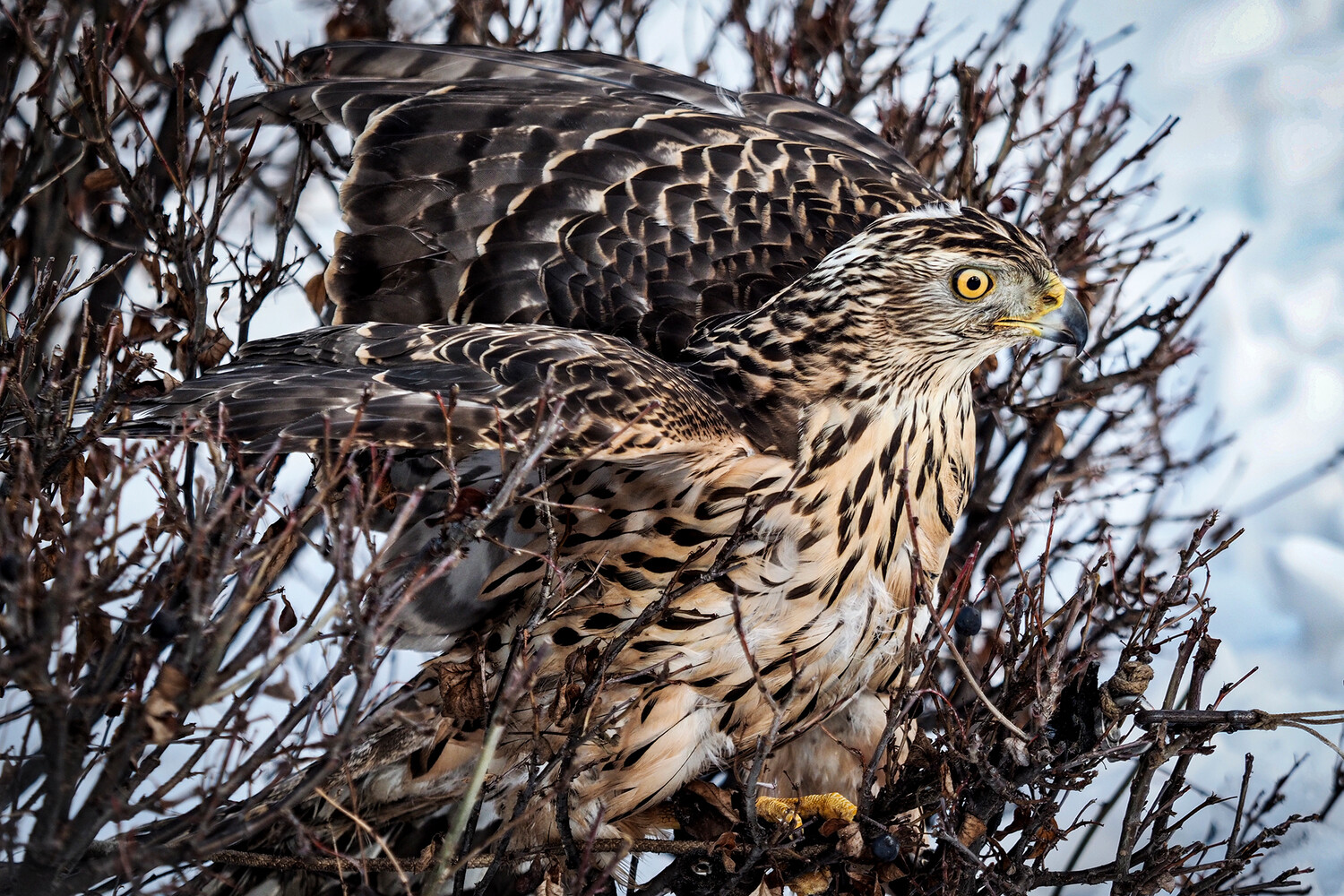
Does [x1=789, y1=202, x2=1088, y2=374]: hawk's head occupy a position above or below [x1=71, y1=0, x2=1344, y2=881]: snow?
below

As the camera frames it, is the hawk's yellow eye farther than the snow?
No

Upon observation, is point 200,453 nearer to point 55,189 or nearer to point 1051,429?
point 55,189

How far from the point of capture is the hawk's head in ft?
8.42

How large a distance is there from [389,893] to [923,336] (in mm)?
1795

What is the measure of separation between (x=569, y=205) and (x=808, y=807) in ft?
5.27

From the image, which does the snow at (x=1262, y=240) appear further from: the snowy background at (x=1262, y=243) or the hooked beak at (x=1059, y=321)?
the hooked beak at (x=1059, y=321)

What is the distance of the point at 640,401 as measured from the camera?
92.3 inches

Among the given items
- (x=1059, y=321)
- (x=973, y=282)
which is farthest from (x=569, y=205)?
(x=1059, y=321)

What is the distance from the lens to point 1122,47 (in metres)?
6.32

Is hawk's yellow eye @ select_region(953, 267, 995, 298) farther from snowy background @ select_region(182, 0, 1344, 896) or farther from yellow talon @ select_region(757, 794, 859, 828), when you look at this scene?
snowy background @ select_region(182, 0, 1344, 896)

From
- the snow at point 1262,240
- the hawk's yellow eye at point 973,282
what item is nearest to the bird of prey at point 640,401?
the hawk's yellow eye at point 973,282

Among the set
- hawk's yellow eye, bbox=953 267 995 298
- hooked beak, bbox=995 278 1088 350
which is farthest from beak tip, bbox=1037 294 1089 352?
hawk's yellow eye, bbox=953 267 995 298

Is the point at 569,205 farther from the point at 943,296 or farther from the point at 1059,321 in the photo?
the point at 1059,321

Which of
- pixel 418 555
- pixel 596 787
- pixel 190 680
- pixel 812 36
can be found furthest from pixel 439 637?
pixel 812 36
